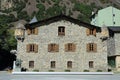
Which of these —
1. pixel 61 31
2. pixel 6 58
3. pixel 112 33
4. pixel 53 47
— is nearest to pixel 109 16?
pixel 112 33

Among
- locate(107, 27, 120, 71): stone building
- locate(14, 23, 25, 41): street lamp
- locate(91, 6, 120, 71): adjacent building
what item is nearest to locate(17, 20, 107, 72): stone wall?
locate(14, 23, 25, 41): street lamp

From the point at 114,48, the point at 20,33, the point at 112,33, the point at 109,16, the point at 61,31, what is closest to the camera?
the point at 20,33

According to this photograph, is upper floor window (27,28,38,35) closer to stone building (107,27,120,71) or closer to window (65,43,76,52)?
window (65,43,76,52)

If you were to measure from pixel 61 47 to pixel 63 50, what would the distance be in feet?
1.88

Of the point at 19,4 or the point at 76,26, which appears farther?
the point at 19,4

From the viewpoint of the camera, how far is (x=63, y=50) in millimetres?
42781

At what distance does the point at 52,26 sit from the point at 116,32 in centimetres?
1418

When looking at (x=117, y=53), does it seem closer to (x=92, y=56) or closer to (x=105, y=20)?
(x=92, y=56)

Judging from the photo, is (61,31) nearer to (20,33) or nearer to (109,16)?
(20,33)

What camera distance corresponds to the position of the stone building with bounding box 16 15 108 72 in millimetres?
42250

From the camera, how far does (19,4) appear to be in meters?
126

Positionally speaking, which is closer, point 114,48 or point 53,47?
point 53,47

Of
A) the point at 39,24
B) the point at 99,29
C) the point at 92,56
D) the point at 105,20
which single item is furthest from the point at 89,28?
the point at 105,20

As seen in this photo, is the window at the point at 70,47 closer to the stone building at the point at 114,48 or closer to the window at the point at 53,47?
the window at the point at 53,47
